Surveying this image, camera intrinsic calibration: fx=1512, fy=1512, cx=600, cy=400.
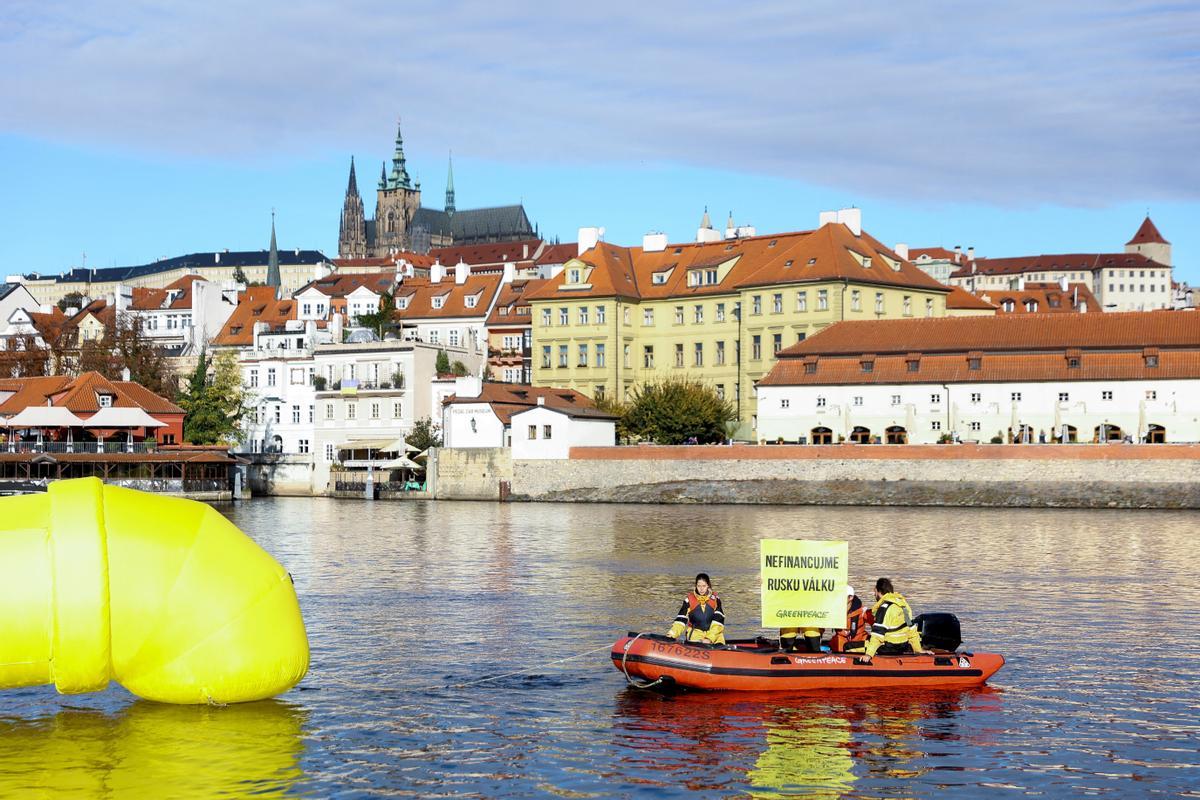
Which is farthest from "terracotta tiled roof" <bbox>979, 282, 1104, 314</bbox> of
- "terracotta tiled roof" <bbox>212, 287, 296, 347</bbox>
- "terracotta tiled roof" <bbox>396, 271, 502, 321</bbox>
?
"terracotta tiled roof" <bbox>212, 287, 296, 347</bbox>

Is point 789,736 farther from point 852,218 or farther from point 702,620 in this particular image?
point 852,218

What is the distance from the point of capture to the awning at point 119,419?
9281 cm

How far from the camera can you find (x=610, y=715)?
23328 mm

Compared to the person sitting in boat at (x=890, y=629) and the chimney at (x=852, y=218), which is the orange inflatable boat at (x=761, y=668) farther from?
the chimney at (x=852, y=218)

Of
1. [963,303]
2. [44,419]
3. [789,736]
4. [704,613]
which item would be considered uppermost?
[963,303]

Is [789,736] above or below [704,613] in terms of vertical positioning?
below

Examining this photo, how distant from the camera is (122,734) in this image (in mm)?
21438

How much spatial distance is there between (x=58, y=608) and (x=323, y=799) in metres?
4.23

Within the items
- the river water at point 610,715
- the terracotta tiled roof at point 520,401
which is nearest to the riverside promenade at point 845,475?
the terracotta tiled roof at point 520,401

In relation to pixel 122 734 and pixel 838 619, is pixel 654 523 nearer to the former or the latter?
pixel 838 619

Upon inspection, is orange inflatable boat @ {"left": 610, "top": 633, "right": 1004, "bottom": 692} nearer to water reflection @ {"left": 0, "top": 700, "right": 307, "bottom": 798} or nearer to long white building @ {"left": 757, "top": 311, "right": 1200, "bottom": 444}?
water reflection @ {"left": 0, "top": 700, "right": 307, "bottom": 798}

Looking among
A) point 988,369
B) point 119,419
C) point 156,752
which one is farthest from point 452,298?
point 156,752

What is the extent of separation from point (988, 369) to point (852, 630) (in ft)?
193

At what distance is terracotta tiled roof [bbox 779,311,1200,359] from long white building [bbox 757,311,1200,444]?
0.08 meters
